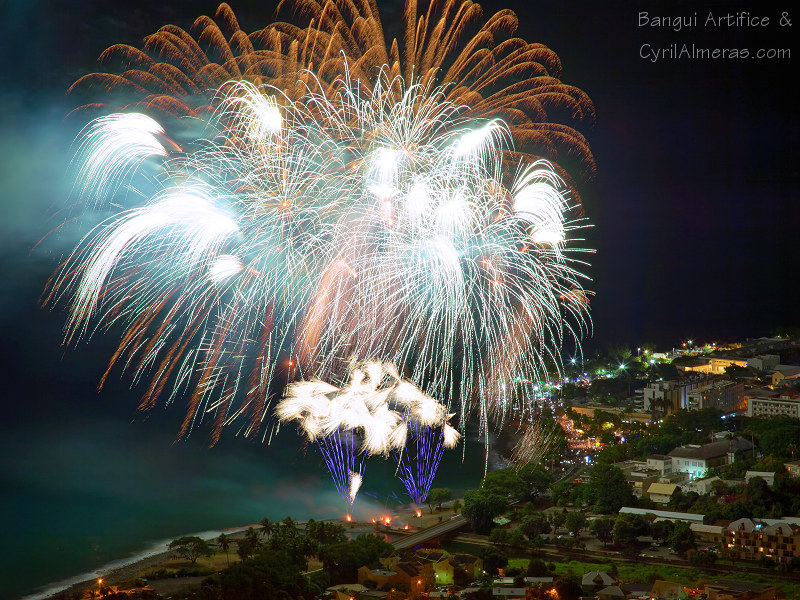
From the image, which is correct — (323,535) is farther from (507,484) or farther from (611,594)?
(507,484)

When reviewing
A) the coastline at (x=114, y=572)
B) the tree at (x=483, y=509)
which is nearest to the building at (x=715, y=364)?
the tree at (x=483, y=509)

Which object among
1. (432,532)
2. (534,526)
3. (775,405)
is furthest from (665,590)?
(775,405)

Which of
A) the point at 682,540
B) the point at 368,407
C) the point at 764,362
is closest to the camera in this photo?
the point at 682,540

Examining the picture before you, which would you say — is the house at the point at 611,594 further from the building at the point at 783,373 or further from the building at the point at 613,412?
the building at the point at 783,373

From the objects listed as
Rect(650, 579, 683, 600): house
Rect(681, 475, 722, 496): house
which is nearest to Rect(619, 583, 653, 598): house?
Rect(650, 579, 683, 600): house

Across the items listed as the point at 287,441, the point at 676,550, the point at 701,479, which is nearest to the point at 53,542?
the point at 287,441

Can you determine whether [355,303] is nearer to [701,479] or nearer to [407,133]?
[407,133]

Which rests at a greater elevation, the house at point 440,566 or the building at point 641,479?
the building at point 641,479
